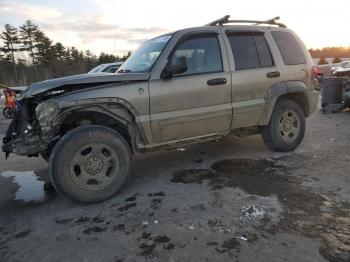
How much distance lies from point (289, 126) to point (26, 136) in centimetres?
427

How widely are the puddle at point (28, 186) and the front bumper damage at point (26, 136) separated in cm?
65

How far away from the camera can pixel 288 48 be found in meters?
6.50

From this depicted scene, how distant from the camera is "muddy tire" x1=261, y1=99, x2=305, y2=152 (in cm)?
640

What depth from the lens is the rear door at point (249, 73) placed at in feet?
18.8

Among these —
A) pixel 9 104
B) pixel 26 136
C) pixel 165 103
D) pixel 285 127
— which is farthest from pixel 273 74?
pixel 9 104

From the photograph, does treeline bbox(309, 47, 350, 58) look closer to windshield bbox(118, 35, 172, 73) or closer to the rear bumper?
the rear bumper

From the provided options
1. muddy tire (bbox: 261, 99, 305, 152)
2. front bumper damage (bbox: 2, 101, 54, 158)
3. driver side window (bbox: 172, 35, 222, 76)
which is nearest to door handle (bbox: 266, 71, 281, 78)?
muddy tire (bbox: 261, 99, 305, 152)

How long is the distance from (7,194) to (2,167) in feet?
5.57

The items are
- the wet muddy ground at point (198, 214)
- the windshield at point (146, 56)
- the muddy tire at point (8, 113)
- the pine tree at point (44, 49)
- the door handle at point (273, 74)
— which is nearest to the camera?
the wet muddy ground at point (198, 214)

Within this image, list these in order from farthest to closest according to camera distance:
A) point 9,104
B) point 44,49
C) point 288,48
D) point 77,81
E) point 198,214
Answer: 1. point 44,49
2. point 9,104
3. point 288,48
4. point 77,81
5. point 198,214

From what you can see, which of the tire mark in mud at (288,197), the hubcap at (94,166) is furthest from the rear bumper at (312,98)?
the hubcap at (94,166)

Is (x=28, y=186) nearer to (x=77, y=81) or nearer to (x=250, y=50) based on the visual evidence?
(x=77, y=81)

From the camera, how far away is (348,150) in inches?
264

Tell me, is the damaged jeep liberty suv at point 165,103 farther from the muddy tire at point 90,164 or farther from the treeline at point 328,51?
the treeline at point 328,51
